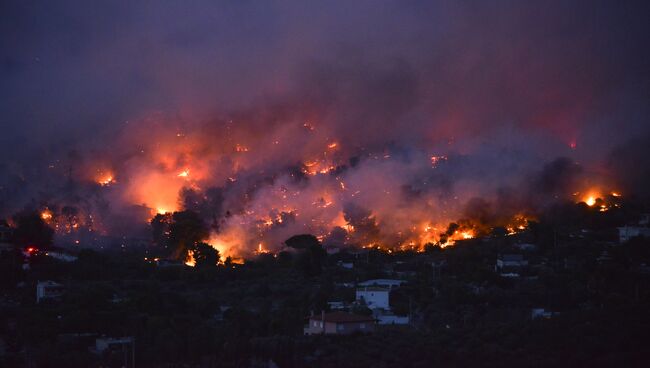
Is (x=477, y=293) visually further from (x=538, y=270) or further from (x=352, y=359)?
(x=352, y=359)

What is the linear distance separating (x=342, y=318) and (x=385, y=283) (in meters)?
8.36

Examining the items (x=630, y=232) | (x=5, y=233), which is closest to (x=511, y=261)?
(x=630, y=232)

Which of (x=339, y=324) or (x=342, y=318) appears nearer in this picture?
(x=339, y=324)

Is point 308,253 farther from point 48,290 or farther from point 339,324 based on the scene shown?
point 339,324

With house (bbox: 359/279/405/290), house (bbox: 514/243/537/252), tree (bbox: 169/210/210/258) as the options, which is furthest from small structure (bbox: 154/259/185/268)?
house (bbox: 514/243/537/252)

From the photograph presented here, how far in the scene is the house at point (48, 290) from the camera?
35.4 m

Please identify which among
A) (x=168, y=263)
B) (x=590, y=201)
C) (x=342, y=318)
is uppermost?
(x=590, y=201)

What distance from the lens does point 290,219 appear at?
48.0 meters

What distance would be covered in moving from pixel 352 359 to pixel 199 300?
10.7 m

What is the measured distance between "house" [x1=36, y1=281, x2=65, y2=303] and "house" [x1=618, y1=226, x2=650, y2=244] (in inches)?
907

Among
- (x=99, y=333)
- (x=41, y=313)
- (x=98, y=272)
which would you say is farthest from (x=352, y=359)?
(x=98, y=272)

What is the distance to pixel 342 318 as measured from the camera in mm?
29766

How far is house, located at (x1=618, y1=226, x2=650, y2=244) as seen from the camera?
43531 millimetres

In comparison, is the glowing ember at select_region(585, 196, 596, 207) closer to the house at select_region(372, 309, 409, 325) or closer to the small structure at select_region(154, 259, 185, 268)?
the house at select_region(372, 309, 409, 325)
